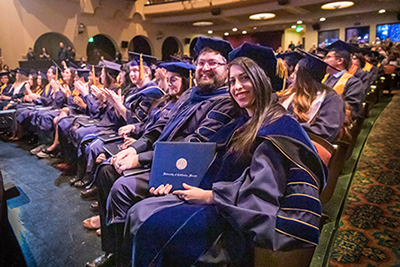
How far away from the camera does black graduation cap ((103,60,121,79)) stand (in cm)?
366

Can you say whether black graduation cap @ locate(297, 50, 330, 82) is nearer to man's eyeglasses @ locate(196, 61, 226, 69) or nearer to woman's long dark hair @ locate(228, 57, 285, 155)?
man's eyeglasses @ locate(196, 61, 226, 69)

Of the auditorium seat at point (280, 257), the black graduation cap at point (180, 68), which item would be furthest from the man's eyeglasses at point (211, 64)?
the auditorium seat at point (280, 257)

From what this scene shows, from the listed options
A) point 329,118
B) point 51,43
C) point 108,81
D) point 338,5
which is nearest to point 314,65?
point 329,118

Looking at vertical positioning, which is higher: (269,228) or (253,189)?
(253,189)

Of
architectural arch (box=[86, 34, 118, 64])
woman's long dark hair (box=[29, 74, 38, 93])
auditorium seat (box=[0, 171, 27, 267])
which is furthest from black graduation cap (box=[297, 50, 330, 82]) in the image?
architectural arch (box=[86, 34, 118, 64])

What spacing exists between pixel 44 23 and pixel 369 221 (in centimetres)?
1605

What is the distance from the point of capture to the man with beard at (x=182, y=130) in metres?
1.85

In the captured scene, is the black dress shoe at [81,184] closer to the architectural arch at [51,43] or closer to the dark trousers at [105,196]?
the dark trousers at [105,196]

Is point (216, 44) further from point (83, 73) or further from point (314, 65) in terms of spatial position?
point (83, 73)

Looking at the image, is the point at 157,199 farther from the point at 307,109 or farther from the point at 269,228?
the point at 307,109

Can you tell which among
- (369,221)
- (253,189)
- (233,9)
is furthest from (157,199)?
(233,9)

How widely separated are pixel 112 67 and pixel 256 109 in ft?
9.09

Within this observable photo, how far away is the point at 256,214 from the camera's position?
1.13 metres

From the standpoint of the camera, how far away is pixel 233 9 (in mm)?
15141
